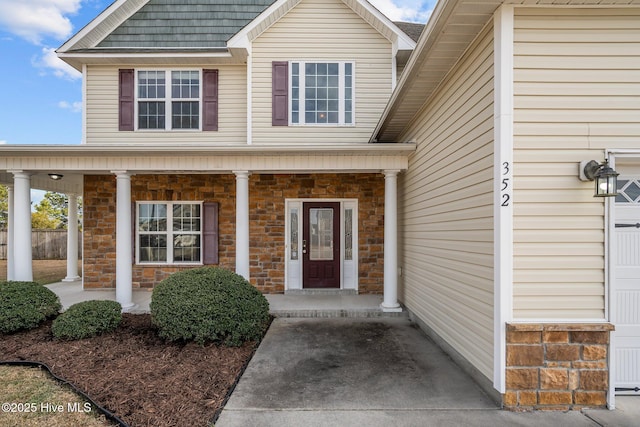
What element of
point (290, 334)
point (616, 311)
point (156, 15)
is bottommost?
point (290, 334)

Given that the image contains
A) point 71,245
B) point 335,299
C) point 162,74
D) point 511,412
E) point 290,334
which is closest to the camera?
point 511,412

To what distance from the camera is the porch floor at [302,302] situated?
5.66 m

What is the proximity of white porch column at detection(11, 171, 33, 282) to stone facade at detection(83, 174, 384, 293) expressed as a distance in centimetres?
151

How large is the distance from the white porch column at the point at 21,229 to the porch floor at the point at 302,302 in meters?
0.91

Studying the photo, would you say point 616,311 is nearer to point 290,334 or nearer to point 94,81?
point 290,334

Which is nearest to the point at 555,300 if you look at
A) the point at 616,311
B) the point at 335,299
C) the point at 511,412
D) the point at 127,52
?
the point at 616,311

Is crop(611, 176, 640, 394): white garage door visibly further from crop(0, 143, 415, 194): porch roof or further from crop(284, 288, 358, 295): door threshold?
crop(284, 288, 358, 295): door threshold

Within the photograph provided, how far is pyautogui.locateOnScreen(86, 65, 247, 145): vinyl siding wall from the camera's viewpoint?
7027mm

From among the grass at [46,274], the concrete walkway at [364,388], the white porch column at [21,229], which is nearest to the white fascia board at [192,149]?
the white porch column at [21,229]

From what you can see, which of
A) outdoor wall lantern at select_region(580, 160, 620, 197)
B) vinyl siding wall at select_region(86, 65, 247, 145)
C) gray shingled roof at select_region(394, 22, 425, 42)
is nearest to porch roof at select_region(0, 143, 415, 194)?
vinyl siding wall at select_region(86, 65, 247, 145)

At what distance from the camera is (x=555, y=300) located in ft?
9.18

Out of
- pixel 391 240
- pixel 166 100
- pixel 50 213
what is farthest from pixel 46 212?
pixel 391 240

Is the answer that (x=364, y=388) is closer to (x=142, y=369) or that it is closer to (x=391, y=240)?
(x=142, y=369)

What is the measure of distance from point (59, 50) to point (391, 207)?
7414 millimetres
